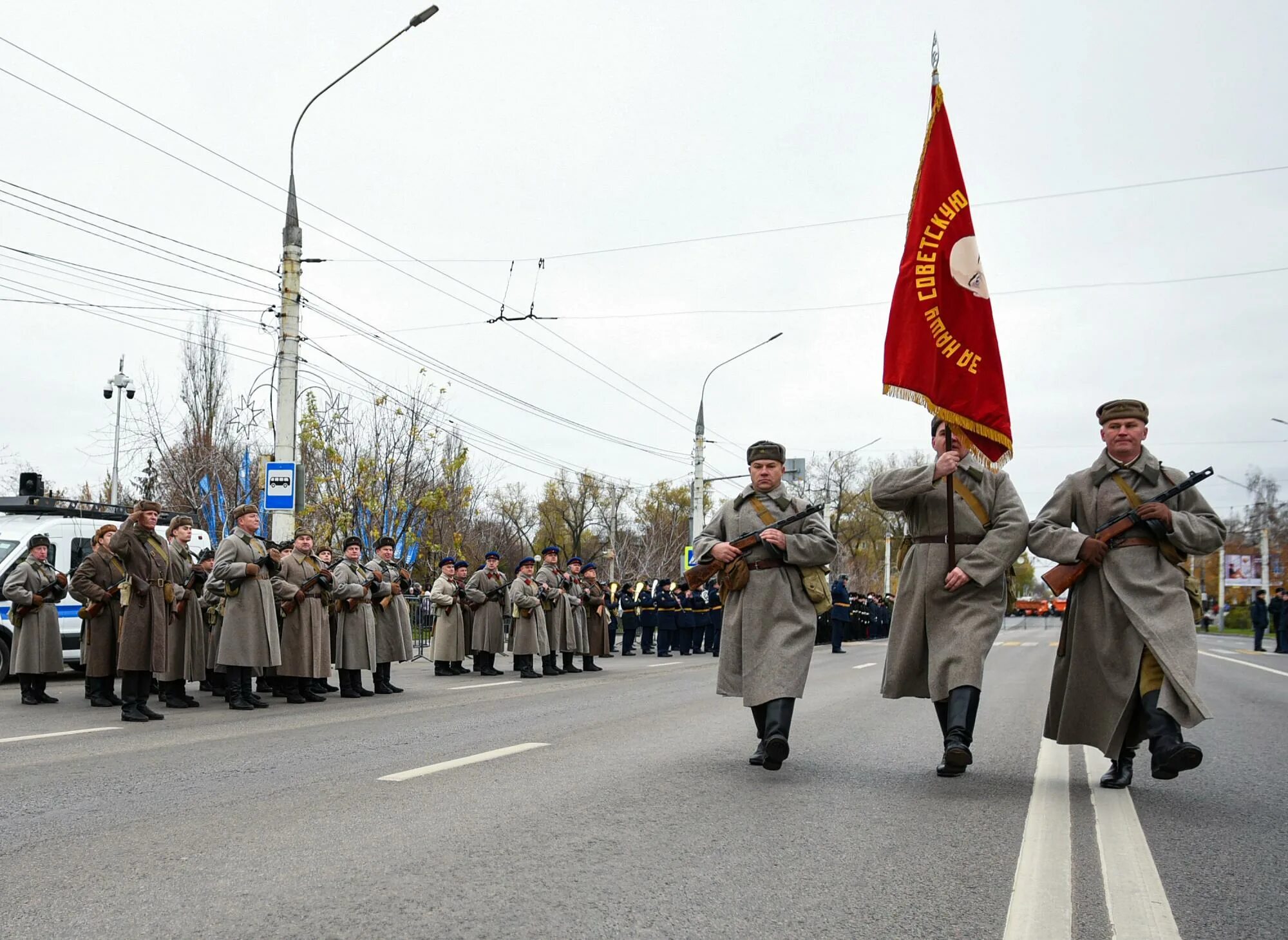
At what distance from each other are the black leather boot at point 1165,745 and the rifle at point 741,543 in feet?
6.95

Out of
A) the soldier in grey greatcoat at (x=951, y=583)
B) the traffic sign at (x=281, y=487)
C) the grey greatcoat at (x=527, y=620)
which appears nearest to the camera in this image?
the soldier in grey greatcoat at (x=951, y=583)

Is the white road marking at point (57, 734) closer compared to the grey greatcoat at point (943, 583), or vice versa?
the grey greatcoat at point (943, 583)

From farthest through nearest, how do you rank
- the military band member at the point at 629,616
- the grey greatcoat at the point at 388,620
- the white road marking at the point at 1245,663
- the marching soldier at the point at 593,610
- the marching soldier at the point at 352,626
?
the military band member at the point at 629,616 → the marching soldier at the point at 593,610 → the white road marking at the point at 1245,663 → the grey greatcoat at the point at 388,620 → the marching soldier at the point at 352,626

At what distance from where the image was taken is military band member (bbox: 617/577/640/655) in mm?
30125

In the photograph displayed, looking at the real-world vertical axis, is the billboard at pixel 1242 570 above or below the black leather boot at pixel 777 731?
above

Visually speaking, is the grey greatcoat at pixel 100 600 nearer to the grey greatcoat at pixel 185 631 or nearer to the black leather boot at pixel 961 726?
the grey greatcoat at pixel 185 631

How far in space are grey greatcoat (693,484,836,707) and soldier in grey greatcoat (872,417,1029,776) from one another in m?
0.50

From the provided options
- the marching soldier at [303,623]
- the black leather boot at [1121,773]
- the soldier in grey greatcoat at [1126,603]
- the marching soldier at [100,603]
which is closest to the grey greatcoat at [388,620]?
the marching soldier at [303,623]

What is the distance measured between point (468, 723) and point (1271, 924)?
7273 mm

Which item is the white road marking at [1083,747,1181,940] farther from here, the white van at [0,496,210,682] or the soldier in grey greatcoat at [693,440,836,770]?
the white van at [0,496,210,682]

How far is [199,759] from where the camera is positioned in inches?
307

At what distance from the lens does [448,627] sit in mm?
18938

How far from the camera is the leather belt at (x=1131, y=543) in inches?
257

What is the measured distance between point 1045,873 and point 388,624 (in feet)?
39.5
